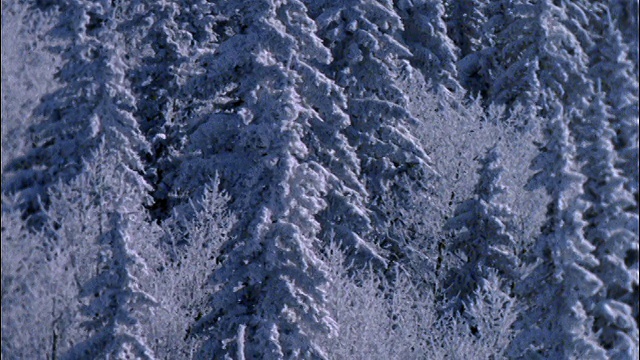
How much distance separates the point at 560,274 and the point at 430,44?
64.0 ft

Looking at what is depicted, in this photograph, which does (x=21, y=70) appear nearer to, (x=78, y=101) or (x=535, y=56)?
(x=78, y=101)

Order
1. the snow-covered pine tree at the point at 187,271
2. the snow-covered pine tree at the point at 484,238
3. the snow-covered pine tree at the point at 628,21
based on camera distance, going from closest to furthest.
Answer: the snow-covered pine tree at the point at 628,21 → the snow-covered pine tree at the point at 187,271 → the snow-covered pine tree at the point at 484,238

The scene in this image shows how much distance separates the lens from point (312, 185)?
53.6ft

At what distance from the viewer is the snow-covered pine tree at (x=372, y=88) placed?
24797 mm

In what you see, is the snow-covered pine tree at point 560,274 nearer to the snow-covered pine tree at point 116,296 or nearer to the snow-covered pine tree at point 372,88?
the snow-covered pine tree at point 116,296

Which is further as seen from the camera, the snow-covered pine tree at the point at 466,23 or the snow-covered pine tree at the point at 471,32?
the snow-covered pine tree at the point at 466,23

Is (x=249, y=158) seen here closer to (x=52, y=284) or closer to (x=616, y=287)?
(x=52, y=284)

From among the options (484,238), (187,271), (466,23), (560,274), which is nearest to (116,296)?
(560,274)

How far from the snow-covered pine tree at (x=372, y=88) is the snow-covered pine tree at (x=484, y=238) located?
288cm

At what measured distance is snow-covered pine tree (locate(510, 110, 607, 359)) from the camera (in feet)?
50.8

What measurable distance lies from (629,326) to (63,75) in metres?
13.9

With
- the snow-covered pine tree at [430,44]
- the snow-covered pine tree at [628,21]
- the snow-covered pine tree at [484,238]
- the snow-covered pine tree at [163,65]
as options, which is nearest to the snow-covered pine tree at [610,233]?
the snow-covered pine tree at [628,21]

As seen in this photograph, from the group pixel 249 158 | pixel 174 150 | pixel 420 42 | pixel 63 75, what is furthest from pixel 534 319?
pixel 420 42

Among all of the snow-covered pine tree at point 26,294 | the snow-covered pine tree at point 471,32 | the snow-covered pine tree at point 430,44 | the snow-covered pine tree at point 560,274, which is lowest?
the snow-covered pine tree at point 471,32
